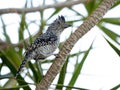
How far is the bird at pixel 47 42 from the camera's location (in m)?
3.23

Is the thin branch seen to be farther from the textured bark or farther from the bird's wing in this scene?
the textured bark

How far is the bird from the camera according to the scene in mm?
3229

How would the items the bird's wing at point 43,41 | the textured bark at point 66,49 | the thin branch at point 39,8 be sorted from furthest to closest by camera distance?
the thin branch at point 39,8
the bird's wing at point 43,41
the textured bark at point 66,49

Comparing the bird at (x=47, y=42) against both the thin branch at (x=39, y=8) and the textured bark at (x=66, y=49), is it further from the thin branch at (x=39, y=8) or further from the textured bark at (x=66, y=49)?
the textured bark at (x=66, y=49)

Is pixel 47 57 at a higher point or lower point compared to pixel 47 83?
higher

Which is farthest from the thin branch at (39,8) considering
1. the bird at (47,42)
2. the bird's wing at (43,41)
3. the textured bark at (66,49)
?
the textured bark at (66,49)

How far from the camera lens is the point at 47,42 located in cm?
346

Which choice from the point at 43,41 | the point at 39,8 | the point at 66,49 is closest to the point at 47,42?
the point at 43,41

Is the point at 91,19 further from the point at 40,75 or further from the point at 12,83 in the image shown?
the point at 12,83

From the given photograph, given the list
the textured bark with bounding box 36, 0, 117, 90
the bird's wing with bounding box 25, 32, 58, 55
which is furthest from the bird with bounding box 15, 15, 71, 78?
the textured bark with bounding box 36, 0, 117, 90

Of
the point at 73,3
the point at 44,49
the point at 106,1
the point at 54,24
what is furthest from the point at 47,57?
the point at 106,1

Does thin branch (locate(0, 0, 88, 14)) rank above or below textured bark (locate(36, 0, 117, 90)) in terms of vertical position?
above

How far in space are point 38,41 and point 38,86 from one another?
919 mm

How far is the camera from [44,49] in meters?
3.38
